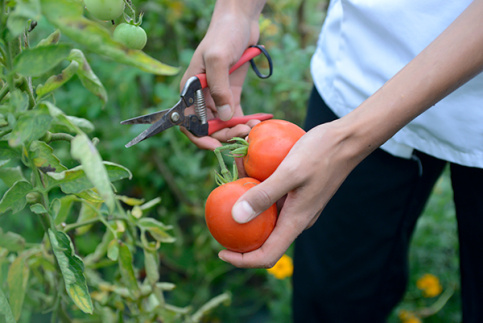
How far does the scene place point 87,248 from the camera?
1.53 meters

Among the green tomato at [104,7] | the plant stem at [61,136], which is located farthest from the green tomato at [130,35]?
the plant stem at [61,136]

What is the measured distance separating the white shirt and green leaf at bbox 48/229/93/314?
0.71 meters

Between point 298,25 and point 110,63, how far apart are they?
93 cm

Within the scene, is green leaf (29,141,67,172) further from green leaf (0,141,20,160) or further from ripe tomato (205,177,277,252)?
ripe tomato (205,177,277,252)

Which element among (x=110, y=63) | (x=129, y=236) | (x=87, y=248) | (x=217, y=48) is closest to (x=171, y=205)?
(x=87, y=248)

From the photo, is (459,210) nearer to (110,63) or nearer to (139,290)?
(139,290)

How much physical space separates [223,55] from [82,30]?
1.57 ft

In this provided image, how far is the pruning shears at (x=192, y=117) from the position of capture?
87 centimetres

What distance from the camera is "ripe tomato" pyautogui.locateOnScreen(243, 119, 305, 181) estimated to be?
803 mm

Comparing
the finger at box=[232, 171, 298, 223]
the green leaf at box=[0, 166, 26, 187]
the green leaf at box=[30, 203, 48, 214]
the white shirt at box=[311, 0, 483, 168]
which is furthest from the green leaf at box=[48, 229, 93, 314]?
the white shirt at box=[311, 0, 483, 168]

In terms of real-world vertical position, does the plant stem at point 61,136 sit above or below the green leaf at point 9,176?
above

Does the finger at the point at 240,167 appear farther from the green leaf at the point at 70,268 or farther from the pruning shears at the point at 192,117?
the green leaf at the point at 70,268

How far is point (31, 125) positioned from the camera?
20.8 inches

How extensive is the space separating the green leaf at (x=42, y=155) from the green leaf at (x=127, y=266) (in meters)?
0.23
